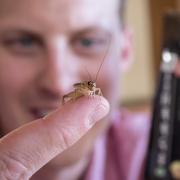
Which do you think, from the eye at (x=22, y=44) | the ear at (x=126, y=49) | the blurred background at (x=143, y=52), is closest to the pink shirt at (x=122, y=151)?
the ear at (x=126, y=49)

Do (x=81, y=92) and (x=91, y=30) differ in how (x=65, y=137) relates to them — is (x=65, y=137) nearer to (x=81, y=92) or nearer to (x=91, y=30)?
(x=81, y=92)

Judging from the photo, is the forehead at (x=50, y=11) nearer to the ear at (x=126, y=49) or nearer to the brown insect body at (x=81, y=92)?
the ear at (x=126, y=49)

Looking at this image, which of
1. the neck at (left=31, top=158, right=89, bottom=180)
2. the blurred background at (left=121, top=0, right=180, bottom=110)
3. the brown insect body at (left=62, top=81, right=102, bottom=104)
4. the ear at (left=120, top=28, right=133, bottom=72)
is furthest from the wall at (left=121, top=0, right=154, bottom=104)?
the brown insect body at (left=62, top=81, right=102, bottom=104)

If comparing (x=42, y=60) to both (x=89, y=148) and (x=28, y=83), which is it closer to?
(x=28, y=83)

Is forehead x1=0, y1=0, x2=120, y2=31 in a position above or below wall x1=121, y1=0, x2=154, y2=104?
above

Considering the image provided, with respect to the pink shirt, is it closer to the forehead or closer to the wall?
the forehead

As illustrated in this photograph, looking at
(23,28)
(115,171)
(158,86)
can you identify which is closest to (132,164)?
(115,171)
